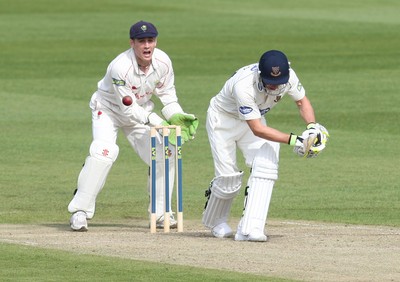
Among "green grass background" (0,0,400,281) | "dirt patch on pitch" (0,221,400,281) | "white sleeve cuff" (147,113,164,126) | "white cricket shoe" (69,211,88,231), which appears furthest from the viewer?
"green grass background" (0,0,400,281)

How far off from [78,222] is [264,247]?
72.8 inches

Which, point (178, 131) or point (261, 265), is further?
point (178, 131)

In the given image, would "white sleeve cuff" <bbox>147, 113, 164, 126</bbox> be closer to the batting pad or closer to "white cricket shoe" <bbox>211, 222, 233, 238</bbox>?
"white cricket shoe" <bbox>211, 222, 233, 238</bbox>

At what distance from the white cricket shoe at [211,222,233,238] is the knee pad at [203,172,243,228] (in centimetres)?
5

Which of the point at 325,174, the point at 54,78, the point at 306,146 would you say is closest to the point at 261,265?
the point at 306,146

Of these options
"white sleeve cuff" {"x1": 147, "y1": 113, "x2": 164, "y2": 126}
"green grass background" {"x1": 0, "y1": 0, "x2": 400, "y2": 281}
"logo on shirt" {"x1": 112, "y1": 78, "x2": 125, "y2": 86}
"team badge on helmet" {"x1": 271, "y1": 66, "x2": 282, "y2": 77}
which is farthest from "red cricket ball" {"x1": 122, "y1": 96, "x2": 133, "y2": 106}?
"team badge on helmet" {"x1": 271, "y1": 66, "x2": 282, "y2": 77}

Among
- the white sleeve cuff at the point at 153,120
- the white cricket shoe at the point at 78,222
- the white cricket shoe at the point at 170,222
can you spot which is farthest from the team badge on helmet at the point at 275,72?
the white cricket shoe at the point at 78,222

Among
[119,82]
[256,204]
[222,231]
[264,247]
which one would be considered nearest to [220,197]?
[222,231]

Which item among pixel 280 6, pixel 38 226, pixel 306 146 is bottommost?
pixel 38 226

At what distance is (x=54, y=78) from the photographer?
930 inches

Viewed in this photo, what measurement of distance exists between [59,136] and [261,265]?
28.6ft

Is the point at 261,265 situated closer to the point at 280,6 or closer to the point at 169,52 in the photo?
the point at 169,52

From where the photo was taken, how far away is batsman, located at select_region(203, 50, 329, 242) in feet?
34.4

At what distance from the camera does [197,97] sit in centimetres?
2117
